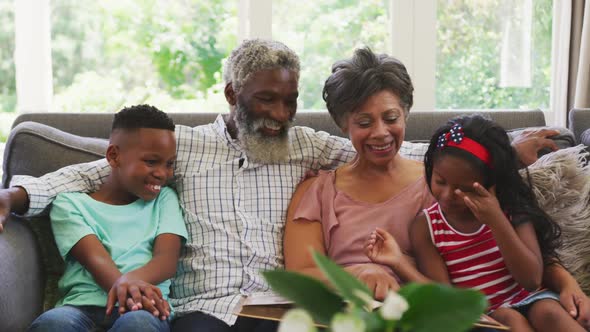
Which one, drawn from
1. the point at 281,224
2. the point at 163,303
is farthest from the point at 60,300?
the point at 281,224

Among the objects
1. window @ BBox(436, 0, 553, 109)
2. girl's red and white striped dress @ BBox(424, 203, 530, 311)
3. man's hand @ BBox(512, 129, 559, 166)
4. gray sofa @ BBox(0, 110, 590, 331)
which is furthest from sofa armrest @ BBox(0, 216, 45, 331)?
window @ BBox(436, 0, 553, 109)

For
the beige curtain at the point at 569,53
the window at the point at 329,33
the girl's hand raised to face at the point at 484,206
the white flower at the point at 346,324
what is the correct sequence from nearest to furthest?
the white flower at the point at 346,324 < the girl's hand raised to face at the point at 484,206 < the beige curtain at the point at 569,53 < the window at the point at 329,33

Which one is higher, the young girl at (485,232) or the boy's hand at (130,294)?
the young girl at (485,232)

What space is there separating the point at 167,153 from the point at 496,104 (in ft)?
8.12

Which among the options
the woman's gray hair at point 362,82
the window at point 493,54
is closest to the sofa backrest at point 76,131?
the woman's gray hair at point 362,82

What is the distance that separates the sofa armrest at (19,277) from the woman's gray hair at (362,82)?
0.92 m

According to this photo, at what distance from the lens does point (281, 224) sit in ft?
7.23

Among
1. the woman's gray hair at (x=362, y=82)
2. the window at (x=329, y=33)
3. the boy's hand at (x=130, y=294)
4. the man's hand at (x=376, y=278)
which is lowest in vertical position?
the boy's hand at (x=130, y=294)

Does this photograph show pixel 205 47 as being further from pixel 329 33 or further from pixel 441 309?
pixel 441 309

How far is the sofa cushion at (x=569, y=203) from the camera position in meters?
2.06

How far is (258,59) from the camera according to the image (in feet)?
7.23

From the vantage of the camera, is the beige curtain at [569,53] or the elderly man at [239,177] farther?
the beige curtain at [569,53]

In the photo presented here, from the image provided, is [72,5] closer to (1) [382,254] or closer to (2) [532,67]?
(2) [532,67]

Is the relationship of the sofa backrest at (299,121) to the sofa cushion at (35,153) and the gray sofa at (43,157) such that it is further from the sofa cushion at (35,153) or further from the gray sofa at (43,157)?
the sofa cushion at (35,153)
